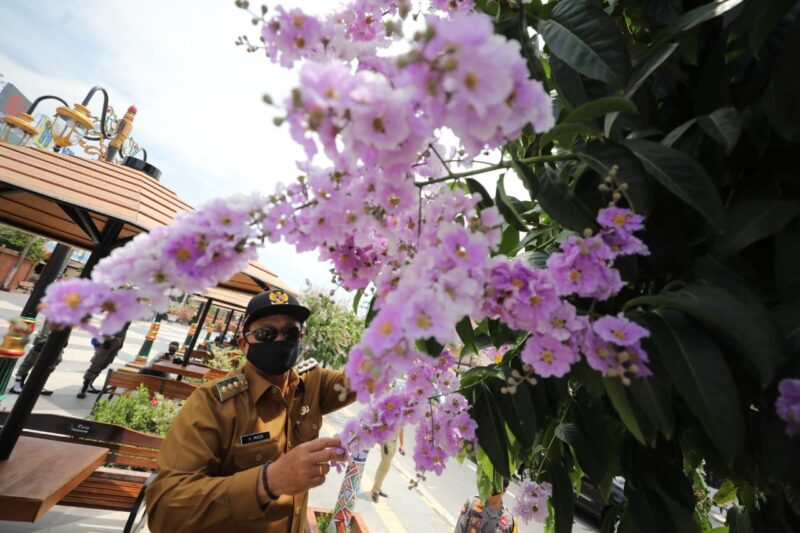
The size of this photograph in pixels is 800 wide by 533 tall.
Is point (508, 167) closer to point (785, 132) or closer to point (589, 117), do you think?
point (589, 117)

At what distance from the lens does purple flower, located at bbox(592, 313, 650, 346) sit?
65cm

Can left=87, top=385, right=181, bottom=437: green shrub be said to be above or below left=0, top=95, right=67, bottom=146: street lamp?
below

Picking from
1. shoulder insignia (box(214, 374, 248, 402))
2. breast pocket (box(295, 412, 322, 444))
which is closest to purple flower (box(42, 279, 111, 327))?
shoulder insignia (box(214, 374, 248, 402))

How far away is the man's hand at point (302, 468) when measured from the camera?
1.45 m

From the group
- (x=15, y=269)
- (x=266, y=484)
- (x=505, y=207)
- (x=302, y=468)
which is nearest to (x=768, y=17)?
(x=505, y=207)

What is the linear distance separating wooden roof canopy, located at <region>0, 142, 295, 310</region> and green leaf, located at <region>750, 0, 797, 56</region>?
2.17 metres

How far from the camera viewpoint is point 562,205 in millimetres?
799

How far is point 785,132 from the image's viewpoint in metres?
0.74

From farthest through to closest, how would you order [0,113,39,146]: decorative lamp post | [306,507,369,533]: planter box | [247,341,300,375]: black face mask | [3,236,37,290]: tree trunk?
1. [3,236,37,290]: tree trunk
2. [0,113,39,146]: decorative lamp post
3. [306,507,369,533]: planter box
4. [247,341,300,375]: black face mask

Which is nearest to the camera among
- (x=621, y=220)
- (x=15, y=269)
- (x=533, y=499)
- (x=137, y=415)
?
(x=621, y=220)

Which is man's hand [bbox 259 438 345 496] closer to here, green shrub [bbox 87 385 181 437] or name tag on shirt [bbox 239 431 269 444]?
name tag on shirt [bbox 239 431 269 444]

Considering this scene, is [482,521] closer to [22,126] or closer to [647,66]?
[647,66]

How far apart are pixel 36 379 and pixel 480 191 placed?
410 cm

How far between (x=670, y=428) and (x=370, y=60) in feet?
2.52
